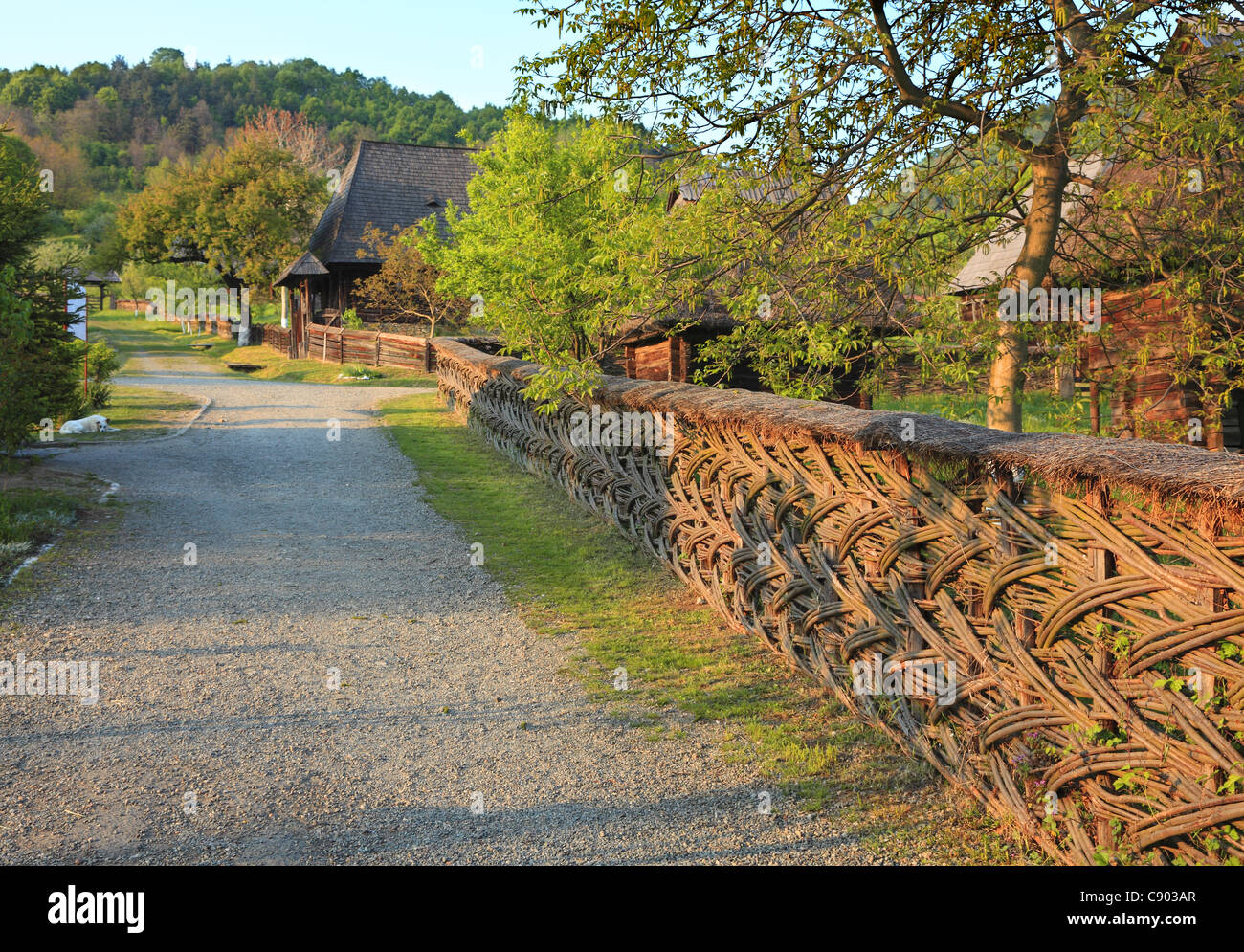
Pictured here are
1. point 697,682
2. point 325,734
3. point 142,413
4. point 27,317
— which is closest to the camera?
point 325,734

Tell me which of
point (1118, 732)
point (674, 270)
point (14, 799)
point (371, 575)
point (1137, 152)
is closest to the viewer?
point (1118, 732)

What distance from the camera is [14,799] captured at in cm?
469

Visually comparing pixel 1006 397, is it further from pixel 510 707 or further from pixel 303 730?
pixel 303 730

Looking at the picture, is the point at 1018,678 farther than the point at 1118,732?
Yes

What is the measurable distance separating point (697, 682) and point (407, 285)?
94.6 ft

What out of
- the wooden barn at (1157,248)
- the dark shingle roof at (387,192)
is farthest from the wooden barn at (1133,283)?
the dark shingle roof at (387,192)

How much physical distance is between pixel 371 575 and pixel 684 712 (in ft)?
13.8

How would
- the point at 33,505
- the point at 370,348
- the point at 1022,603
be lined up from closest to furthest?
the point at 1022,603 → the point at 33,505 → the point at 370,348

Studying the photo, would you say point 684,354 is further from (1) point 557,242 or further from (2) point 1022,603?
(2) point 1022,603

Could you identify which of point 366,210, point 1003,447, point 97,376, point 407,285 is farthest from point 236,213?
point 1003,447

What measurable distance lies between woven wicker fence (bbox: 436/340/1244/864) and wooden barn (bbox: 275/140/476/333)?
3386 cm

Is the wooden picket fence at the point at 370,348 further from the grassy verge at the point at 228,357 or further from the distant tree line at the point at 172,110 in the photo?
the distant tree line at the point at 172,110

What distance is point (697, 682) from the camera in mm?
6547
